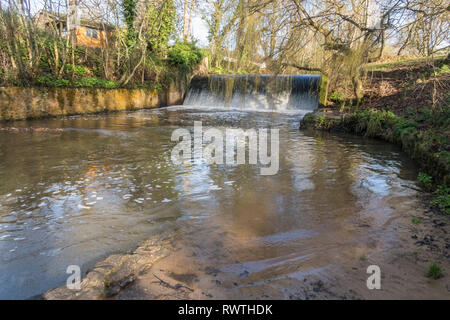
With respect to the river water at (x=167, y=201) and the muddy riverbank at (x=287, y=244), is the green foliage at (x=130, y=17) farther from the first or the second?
the muddy riverbank at (x=287, y=244)

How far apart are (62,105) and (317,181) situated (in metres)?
11.7

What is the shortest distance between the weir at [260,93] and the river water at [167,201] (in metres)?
8.53

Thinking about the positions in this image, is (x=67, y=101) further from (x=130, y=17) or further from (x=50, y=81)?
(x=130, y=17)

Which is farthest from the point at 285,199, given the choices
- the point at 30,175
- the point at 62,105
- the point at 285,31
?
the point at 62,105

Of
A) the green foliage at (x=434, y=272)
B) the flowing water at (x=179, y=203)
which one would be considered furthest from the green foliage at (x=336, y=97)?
the green foliage at (x=434, y=272)

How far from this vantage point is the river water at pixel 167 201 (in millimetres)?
2918

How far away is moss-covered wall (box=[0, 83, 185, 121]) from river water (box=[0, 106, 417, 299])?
13.0 feet

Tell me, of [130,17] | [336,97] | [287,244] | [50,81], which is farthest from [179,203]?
[130,17]

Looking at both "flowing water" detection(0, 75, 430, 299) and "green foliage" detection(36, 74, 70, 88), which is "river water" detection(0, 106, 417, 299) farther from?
"green foliage" detection(36, 74, 70, 88)

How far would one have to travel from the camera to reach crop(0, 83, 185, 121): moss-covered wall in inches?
439

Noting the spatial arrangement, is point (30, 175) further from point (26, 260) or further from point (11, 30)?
point (11, 30)

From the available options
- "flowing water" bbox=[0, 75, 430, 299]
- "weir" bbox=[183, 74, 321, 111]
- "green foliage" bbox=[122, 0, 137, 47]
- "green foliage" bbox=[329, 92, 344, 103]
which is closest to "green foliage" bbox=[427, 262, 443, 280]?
"flowing water" bbox=[0, 75, 430, 299]

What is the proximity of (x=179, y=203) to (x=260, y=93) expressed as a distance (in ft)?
47.5

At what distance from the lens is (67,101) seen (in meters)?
13.0
